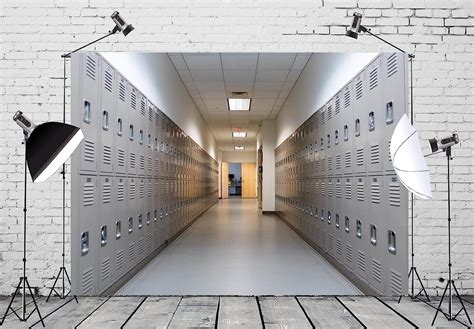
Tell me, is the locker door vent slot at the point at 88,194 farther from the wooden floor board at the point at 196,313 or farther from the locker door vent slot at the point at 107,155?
the wooden floor board at the point at 196,313

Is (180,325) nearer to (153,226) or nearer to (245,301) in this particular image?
(245,301)

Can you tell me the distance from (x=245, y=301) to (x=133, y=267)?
1567 mm

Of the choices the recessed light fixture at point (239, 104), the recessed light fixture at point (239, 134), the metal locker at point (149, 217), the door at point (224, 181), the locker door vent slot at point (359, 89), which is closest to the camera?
the locker door vent slot at point (359, 89)

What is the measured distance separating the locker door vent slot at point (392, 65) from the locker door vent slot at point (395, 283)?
143 cm

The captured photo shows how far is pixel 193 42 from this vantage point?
3201mm

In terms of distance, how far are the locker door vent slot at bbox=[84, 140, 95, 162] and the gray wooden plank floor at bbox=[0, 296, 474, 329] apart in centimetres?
98

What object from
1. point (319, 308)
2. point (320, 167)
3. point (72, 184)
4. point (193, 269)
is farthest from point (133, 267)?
point (320, 167)

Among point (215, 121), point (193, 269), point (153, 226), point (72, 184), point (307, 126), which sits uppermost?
point (215, 121)

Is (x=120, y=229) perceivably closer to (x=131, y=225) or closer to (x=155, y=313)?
(x=131, y=225)

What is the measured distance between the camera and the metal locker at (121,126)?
3.69 m

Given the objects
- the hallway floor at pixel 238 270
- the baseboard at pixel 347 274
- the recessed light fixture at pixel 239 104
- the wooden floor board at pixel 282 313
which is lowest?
the hallway floor at pixel 238 270

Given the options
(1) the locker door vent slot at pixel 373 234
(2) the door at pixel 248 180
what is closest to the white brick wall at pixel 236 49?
(1) the locker door vent slot at pixel 373 234

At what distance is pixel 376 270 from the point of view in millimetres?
3342

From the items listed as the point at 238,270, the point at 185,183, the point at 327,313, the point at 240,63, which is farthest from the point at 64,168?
the point at 185,183
